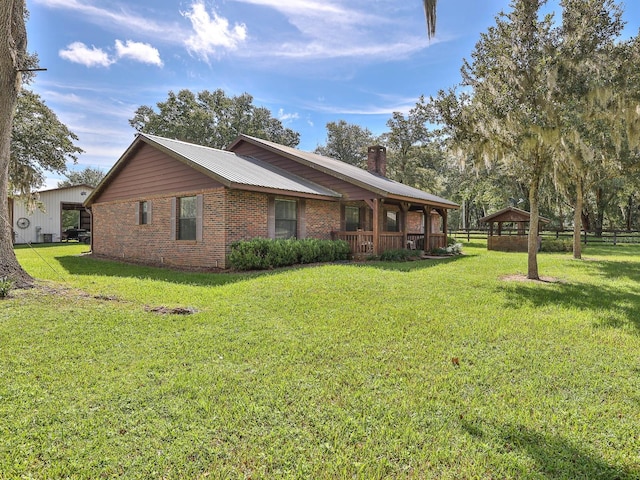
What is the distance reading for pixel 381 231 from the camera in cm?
1495

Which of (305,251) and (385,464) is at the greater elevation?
(305,251)

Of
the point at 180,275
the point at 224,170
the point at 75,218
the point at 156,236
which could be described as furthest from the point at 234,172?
the point at 75,218

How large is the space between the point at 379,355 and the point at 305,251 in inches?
288

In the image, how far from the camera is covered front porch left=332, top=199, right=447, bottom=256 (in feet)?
43.2

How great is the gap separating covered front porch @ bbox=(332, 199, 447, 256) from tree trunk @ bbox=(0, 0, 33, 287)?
9.44 m

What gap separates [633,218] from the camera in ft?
132

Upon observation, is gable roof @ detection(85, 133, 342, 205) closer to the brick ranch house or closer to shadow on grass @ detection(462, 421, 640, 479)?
the brick ranch house

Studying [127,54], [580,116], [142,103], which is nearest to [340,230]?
[580,116]

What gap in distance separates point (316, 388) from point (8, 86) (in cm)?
799

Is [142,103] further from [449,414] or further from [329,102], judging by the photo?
[449,414]

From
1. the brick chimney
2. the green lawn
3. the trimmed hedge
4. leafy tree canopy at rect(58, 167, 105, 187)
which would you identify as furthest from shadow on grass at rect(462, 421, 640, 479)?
leafy tree canopy at rect(58, 167, 105, 187)

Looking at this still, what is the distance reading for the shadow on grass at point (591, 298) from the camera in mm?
5941

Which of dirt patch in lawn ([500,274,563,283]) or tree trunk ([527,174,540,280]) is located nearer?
dirt patch in lawn ([500,274,563,283])

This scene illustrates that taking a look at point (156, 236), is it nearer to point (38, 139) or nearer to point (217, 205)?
point (217, 205)
